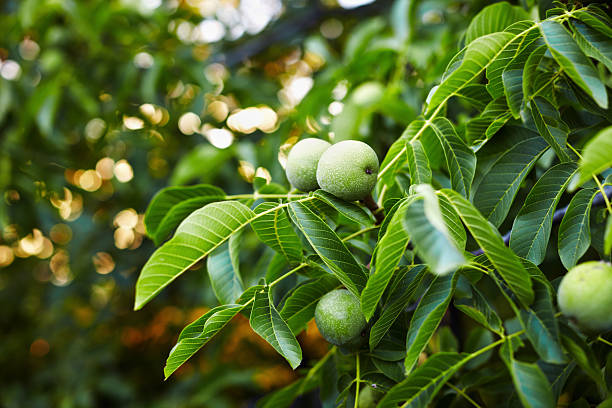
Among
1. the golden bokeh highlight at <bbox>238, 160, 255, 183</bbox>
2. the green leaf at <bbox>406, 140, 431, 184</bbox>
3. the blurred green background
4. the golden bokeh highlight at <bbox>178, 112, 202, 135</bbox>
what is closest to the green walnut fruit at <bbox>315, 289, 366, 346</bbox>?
the green leaf at <bbox>406, 140, 431, 184</bbox>

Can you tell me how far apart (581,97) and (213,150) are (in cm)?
143

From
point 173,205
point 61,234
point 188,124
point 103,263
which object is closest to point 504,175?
point 173,205

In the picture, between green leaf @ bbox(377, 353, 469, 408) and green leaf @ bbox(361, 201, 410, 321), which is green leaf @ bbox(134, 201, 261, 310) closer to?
green leaf @ bbox(361, 201, 410, 321)

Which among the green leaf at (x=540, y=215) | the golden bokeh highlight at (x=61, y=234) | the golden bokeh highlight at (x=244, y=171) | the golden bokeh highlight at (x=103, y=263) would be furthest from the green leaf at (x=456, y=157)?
the golden bokeh highlight at (x=61, y=234)

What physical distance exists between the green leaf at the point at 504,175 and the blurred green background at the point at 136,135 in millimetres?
720

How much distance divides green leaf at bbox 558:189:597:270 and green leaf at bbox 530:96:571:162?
74 mm

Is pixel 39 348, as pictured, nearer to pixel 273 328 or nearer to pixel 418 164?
pixel 273 328

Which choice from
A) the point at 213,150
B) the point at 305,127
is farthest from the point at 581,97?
the point at 213,150

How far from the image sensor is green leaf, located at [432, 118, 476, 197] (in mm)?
830

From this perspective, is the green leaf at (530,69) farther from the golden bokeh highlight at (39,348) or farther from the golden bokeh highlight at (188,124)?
the golden bokeh highlight at (39,348)

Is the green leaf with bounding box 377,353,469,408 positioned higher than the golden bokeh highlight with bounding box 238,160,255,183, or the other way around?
the green leaf with bounding box 377,353,469,408

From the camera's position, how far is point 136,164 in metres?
2.51

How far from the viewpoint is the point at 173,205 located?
1113 mm

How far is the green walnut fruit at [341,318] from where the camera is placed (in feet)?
2.72
